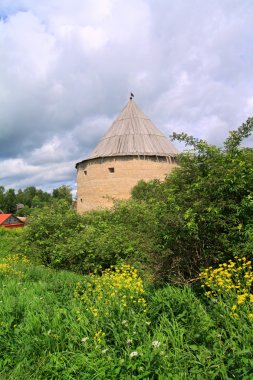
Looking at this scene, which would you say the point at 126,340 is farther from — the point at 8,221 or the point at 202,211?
the point at 8,221

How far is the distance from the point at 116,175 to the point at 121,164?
34.8 inches

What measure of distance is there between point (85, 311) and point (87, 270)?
350cm

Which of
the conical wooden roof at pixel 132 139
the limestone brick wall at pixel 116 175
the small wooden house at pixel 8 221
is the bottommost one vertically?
the small wooden house at pixel 8 221

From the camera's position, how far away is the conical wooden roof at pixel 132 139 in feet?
77.4

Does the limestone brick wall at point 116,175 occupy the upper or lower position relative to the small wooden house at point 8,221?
upper

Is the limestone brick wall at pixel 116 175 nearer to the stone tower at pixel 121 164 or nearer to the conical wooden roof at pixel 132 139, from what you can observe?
the stone tower at pixel 121 164

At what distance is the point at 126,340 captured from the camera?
A: 2.72 meters

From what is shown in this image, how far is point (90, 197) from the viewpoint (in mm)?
23672

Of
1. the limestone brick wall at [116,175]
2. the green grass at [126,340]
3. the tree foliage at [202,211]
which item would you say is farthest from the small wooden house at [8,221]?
the green grass at [126,340]

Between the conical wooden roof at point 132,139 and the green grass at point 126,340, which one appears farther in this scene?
the conical wooden roof at point 132,139

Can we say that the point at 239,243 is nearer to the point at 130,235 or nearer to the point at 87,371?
the point at 87,371

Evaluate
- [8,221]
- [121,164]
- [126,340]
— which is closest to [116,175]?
[121,164]

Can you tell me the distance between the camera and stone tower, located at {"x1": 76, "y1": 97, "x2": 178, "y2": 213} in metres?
22.7

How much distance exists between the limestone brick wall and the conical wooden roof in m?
0.51
